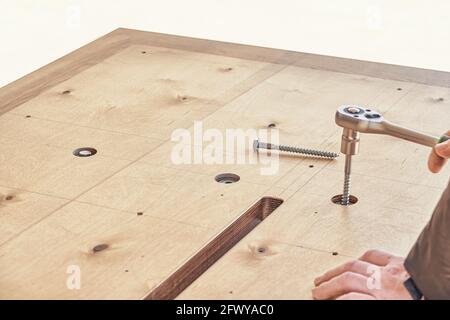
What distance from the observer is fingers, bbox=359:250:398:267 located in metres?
1.68

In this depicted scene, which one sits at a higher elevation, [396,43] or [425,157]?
[425,157]

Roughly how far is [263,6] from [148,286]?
318cm

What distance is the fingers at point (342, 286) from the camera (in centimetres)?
160

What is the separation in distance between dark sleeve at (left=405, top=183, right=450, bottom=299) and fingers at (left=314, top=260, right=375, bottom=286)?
0.26ft

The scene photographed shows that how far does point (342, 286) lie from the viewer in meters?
1.60

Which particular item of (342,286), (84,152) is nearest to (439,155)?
(342,286)

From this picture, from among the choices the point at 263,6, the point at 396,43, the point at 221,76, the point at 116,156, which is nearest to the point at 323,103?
the point at 221,76

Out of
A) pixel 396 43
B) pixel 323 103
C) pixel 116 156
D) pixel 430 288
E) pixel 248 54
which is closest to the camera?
pixel 430 288

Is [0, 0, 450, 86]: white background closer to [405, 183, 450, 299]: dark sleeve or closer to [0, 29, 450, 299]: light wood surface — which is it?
[0, 29, 450, 299]: light wood surface

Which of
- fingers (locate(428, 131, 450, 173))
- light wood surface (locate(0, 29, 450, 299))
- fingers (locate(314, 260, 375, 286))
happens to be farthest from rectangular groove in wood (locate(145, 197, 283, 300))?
fingers (locate(428, 131, 450, 173))

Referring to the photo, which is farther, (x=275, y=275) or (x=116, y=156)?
(x=116, y=156)

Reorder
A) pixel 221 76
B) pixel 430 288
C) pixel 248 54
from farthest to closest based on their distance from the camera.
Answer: pixel 248 54, pixel 221 76, pixel 430 288
